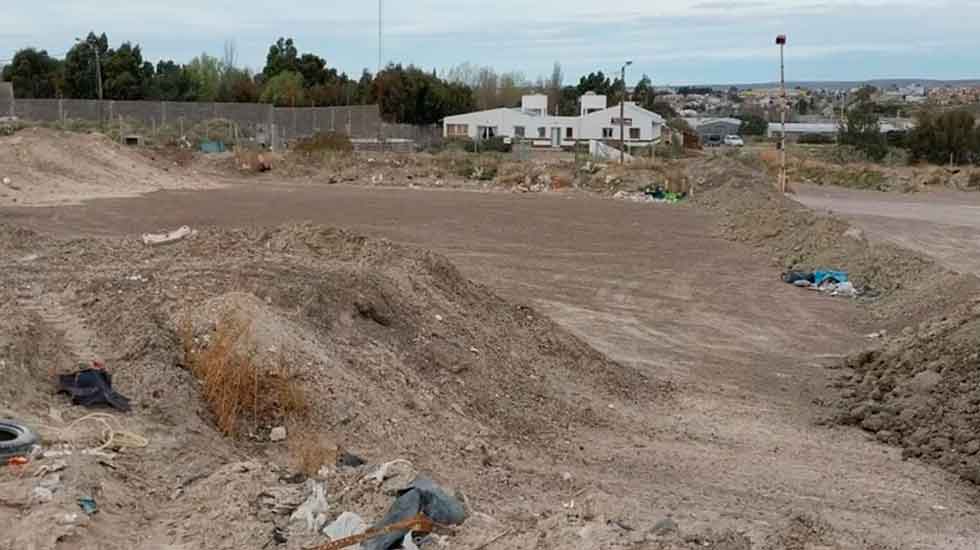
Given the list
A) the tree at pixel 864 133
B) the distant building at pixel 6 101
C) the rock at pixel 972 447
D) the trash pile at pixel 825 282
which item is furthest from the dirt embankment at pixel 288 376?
the tree at pixel 864 133

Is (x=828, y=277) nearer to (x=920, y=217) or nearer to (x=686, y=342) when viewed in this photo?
(x=686, y=342)

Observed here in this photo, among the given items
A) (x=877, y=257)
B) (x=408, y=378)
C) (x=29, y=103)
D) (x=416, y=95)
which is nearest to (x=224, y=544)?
(x=408, y=378)

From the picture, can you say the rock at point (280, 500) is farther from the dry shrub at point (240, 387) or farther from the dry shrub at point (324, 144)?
the dry shrub at point (324, 144)

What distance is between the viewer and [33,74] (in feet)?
297

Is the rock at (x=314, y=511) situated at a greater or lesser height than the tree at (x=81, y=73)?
lesser

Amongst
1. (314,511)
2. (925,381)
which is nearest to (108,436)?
(314,511)

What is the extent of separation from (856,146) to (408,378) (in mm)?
85128

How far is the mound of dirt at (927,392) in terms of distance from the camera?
43.1 feet

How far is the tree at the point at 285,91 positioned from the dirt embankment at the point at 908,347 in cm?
6455

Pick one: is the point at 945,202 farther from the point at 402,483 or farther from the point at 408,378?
the point at 402,483

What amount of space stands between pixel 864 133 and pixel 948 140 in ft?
28.4

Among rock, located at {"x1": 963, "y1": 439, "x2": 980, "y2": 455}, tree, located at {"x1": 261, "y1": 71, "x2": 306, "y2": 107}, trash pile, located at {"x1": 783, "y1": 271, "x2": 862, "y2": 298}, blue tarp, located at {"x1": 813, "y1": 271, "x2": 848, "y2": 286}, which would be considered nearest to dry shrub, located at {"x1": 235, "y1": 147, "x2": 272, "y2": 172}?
trash pile, located at {"x1": 783, "y1": 271, "x2": 862, "y2": 298}

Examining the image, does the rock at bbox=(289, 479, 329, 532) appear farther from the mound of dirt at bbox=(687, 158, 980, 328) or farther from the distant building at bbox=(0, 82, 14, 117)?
the distant building at bbox=(0, 82, 14, 117)

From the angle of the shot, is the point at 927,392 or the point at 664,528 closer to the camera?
the point at 664,528
